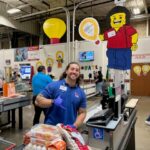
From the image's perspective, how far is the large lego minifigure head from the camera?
2.40m

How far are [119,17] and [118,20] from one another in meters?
0.04

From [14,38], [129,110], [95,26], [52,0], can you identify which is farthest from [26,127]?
[14,38]

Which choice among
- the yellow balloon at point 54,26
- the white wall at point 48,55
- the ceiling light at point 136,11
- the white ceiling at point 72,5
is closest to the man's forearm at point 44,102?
the yellow balloon at point 54,26

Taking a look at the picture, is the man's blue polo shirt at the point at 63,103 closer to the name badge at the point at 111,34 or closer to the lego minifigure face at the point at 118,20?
the name badge at the point at 111,34

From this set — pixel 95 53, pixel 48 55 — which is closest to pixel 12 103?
pixel 95 53

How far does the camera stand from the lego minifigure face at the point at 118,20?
240cm

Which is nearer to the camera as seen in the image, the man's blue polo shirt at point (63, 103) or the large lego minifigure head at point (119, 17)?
the man's blue polo shirt at point (63, 103)

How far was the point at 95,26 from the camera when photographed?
6453 millimetres

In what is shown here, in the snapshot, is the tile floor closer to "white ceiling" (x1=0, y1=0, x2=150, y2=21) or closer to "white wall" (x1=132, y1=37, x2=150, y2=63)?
"white wall" (x1=132, y1=37, x2=150, y2=63)

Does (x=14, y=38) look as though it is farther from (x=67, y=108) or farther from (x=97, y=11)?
(x=67, y=108)

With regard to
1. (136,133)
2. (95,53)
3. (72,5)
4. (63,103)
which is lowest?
(136,133)

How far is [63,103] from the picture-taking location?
7.46 ft

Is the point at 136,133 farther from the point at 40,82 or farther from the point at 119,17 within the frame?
the point at 119,17

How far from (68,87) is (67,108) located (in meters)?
0.23
